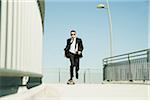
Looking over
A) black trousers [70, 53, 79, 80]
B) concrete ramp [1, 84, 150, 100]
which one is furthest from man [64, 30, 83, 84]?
concrete ramp [1, 84, 150, 100]

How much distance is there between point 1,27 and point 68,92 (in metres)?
8.02

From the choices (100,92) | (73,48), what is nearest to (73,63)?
(73,48)

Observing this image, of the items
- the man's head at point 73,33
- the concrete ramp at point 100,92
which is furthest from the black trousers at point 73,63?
the concrete ramp at point 100,92

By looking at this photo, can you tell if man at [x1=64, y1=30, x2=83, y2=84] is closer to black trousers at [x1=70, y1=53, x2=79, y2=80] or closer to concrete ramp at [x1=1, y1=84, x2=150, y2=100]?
black trousers at [x1=70, y1=53, x2=79, y2=80]

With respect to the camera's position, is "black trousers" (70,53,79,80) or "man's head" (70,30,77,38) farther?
"black trousers" (70,53,79,80)

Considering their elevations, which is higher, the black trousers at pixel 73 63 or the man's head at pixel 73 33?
the man's head at pixel 73 33

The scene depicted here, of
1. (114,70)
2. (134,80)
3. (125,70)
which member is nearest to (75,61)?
(134,80)

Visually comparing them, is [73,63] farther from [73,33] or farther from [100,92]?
[100,92]

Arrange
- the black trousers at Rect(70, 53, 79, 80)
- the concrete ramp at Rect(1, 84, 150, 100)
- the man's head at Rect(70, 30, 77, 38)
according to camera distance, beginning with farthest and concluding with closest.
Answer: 1. the black trousers at Rect(70, 53, 79, 80)
2. the man's head at Rect(70, 30, 77, 38)
3. the concrete ramp at Rect(1, 84, 150, 100)

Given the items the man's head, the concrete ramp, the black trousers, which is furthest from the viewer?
the black trousers

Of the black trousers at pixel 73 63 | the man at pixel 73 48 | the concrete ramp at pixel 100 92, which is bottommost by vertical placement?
the concrete ramp at pixel 100 92

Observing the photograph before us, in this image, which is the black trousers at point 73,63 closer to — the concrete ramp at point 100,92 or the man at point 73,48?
the man at point 73,48

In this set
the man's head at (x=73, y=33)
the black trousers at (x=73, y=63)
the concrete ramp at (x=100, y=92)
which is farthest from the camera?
the black trousers at (x=73, y=63)

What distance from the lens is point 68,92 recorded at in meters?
12.2
